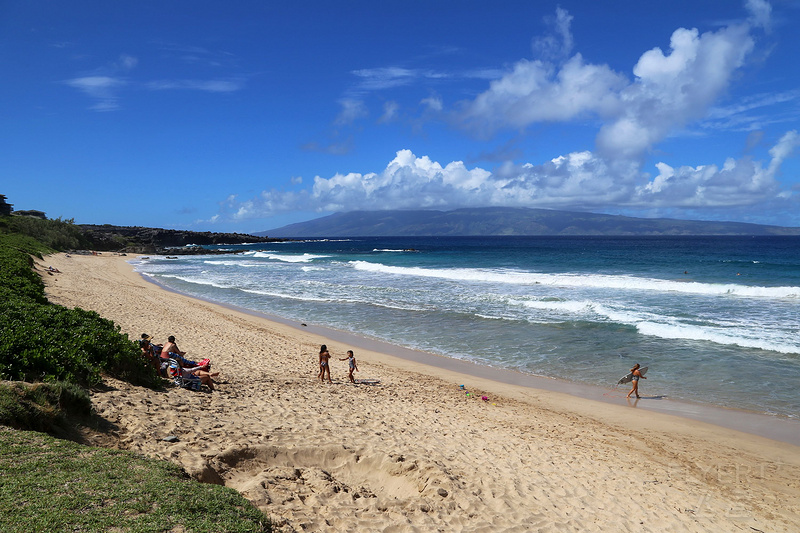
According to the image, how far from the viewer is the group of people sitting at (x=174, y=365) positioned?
9.37 metres

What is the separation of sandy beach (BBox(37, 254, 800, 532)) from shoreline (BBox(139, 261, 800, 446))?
1.43 ft

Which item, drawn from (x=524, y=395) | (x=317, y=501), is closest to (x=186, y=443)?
(x=317, y=501)

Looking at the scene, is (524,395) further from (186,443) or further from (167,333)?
(167,333)

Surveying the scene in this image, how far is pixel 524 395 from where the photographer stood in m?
11.8

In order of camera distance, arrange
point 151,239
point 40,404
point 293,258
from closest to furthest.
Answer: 1. point 40,404
2. point 293,258
3. point 151,239

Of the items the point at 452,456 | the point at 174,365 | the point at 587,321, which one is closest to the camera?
the point at 452,456

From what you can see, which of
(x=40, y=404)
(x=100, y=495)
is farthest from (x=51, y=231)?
(x=100, y=495)

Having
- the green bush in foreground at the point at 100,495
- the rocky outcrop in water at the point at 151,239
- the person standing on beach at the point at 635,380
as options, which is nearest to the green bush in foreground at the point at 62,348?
the green bush in foreground at the point at 100,495

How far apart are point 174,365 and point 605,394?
10843mm

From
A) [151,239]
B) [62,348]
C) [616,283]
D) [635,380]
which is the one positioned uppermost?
[151,239]

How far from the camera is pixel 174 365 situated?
10.0 m

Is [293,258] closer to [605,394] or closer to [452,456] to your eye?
[605,394]

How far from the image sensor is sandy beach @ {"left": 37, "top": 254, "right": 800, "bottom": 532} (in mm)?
5785

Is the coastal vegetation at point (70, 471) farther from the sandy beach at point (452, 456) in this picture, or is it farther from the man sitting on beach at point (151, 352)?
the man sitting on beach at point (151, 352)
